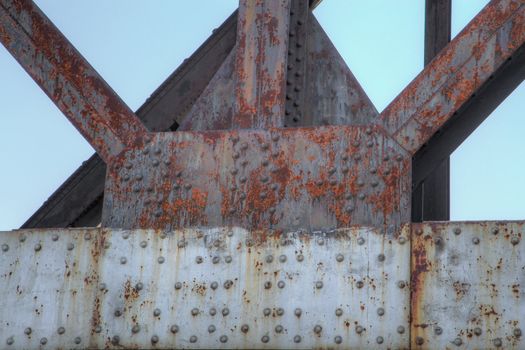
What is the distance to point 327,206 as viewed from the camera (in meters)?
5.81

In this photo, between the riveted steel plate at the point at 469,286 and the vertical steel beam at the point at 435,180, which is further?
the vertical steel beam at the point at 435,180

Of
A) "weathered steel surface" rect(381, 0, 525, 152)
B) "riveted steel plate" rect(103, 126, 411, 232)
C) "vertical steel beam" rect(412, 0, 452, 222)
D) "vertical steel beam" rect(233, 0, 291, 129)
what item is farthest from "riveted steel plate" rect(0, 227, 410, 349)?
"vertical steel beam" rect(412, 0, 452, 222)

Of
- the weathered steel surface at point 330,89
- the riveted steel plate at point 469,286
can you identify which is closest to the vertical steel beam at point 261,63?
the weathered steel surface at point 330,89

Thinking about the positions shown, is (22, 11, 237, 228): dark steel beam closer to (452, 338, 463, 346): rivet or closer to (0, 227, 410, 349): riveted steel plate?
(0, 227, 410, 349): riveted steel plate

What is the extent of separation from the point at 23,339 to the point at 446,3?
15.4 ft

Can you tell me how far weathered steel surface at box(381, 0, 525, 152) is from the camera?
587 centimetres

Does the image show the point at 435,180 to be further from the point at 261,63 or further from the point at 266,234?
the point at 266,234

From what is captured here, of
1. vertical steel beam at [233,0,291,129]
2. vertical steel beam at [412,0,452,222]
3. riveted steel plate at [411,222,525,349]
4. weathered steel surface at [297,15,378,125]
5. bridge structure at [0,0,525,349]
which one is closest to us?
riveted steel plate at [411,222,525,349]

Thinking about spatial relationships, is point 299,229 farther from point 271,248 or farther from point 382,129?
point 382,129

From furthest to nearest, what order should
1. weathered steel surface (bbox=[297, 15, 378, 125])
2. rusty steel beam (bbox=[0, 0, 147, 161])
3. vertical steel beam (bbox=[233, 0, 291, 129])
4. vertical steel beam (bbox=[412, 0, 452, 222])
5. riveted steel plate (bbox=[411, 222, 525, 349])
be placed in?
vertical steel beam (bbox=[412, 0, 452, 222])
weathered steel surface (bbox=[297, 15, 378, 125])
rusty steel beam (bbox=[0, 0, 147, 161])
vertical steel beam (bbox=[233, 0, 291, 129])
riveted steel plate (bbox=[411, 222, 525, 349])

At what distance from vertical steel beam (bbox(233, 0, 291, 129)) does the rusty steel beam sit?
61cm

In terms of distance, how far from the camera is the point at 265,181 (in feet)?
19.5

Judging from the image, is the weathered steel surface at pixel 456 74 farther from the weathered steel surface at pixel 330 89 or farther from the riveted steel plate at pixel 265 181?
the weathered steel surface at pixel 330 89

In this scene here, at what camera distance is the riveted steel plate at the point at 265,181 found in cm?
579
